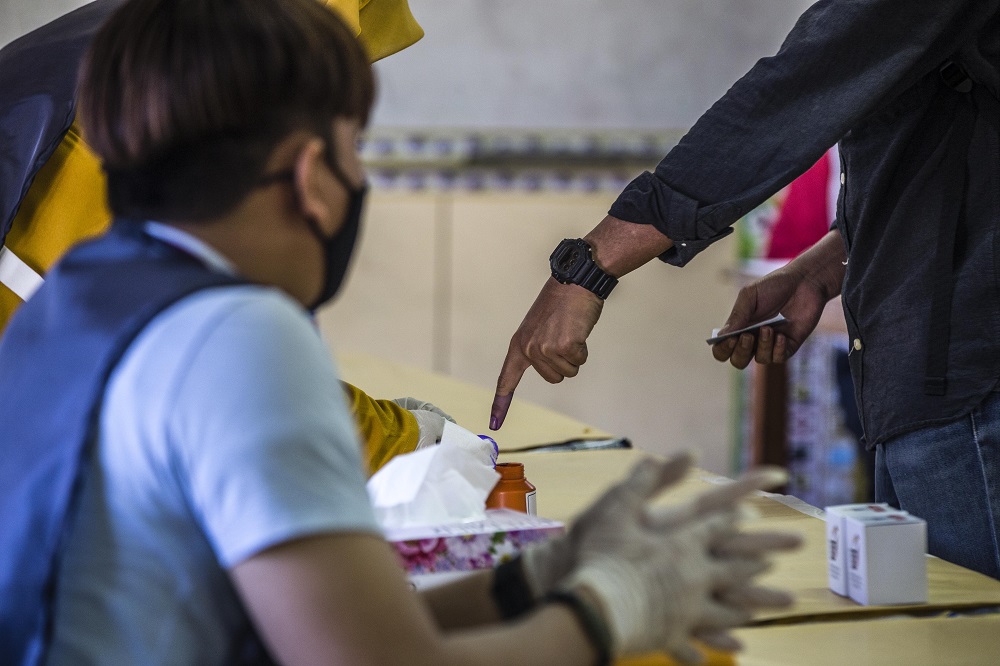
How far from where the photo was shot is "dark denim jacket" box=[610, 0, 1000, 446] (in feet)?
4.09

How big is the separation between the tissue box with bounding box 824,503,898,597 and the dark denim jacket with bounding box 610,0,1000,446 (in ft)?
1.02

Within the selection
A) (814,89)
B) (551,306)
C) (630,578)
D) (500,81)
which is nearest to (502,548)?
(630,578)

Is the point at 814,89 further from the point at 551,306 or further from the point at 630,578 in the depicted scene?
the point at 630,578

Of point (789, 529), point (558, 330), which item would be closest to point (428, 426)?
point (558, 330)

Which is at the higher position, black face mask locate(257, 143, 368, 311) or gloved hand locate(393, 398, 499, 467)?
black face mask locate(257, 143, 368, 311)

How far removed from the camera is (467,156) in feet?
13.6

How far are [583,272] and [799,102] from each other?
0.36 meters

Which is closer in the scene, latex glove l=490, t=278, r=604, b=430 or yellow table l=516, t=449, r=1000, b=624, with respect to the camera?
yellow table l=516, t=449, r=1000, b=624

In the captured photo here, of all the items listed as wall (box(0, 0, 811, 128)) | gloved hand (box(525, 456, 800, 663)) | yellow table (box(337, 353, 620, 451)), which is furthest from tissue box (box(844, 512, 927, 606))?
wall (box(0, 0, 811, 128))

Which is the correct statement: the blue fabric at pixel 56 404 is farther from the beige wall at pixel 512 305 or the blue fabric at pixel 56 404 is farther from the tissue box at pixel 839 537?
the beige wall at pixel 512 305

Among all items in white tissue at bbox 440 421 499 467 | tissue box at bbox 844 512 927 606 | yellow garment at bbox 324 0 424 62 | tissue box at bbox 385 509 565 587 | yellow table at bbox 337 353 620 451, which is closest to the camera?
tissue box at bbox 385 509 565 587

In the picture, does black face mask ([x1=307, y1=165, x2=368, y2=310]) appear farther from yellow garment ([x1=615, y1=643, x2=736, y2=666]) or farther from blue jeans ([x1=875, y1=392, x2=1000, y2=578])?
blue jeans ([x1=875, y1=392, x2=1000, y2=578])

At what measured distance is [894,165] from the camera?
135 centimetres

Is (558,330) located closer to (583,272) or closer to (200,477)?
(583,272)
